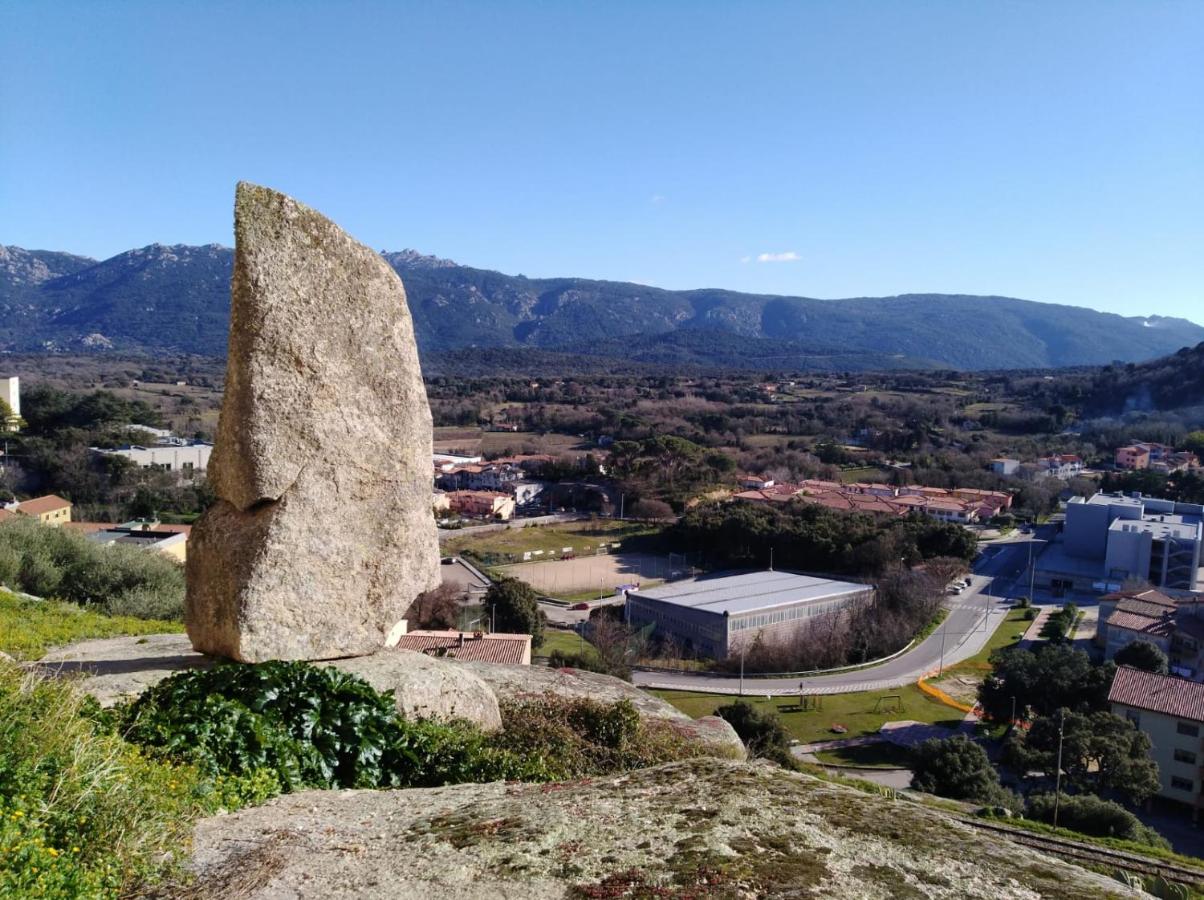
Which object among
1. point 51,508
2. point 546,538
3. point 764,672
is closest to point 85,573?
point 764,672

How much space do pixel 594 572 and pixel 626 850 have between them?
47575 mm

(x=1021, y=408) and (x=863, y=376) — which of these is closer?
(x=1021, y=408)

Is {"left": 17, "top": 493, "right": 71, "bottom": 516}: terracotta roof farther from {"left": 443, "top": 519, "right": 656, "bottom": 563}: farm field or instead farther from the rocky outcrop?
the rocky outcrop

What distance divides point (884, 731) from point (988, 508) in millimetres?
44178

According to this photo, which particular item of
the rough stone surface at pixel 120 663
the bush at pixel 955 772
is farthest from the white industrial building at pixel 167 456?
the rough stone surface at pixel 120 663

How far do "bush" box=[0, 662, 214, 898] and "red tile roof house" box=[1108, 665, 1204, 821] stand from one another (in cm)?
2601

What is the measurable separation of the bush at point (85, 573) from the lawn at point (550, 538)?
3462cm

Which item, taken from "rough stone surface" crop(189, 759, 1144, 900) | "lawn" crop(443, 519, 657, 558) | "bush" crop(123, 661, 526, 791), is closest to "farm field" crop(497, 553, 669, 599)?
"lawn" crop(443, 519, 657, 558)

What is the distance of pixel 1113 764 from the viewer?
74.2ft

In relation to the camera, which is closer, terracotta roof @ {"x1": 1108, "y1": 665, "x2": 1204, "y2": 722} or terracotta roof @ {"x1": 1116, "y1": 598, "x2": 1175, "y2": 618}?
terracotta roof @ {"x1": 1108, "y1": 665, "x2": 1204, "y2": 722}

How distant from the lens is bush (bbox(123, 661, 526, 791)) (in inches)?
242

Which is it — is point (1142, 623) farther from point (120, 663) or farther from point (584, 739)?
point (120, 663)

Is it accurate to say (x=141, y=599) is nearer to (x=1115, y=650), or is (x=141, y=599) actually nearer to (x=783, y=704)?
(x=783, y=704)

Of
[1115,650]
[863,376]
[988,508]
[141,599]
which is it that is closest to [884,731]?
[1115,650]
